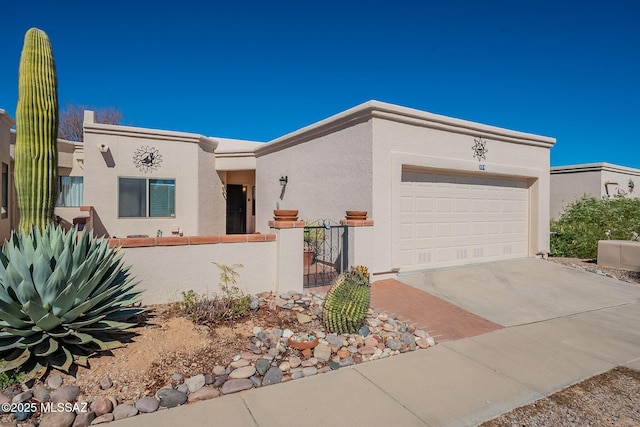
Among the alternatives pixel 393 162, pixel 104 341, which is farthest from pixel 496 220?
pixel 104 341

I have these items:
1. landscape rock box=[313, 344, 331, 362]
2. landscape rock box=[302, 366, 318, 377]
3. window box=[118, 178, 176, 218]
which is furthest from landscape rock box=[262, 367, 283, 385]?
window box=[118, 178, 176, 218]

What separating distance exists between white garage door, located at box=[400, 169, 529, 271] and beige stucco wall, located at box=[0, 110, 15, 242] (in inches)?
433

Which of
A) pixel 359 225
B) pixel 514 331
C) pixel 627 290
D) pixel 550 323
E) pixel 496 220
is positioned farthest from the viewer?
pixel 496 220

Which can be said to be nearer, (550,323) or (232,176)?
(550,323)

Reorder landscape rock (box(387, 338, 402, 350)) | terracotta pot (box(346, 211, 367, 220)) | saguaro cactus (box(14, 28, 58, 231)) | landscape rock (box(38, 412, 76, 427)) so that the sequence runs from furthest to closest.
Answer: terracotta pot (box(346, 211, 367, 220))
saguaro cactus (box(14, 28, 58, 231))
landscape rock (box(387, 338, 402, 350))
landscape rock (box(38, 412, 76, 427))

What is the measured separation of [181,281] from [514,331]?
4.94 m

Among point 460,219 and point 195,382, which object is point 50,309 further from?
point 460,219

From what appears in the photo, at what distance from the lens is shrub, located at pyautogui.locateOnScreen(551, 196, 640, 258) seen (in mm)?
10836

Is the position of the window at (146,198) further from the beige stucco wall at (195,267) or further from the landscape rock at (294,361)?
the landscape rock at (294,361)

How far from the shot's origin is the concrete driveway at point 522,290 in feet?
18.9

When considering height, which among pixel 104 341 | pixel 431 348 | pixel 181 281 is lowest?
pixel 431 348

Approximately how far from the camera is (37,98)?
201 inches

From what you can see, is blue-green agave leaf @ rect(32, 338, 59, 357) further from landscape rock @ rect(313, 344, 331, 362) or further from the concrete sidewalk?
landscape rock @ rect(313, 344, 331, 362)

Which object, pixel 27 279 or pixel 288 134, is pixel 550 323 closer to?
pixel 27 279
